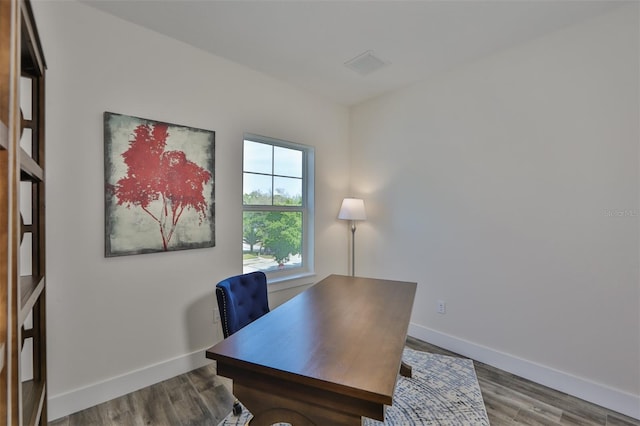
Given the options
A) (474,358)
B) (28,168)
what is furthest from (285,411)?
(474,358)

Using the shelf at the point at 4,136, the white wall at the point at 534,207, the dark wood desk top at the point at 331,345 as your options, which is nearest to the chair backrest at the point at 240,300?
the dark wood desk top at the point at 331,345

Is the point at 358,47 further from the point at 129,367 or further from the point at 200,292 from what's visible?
the point at 129,367

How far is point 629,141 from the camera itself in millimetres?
1906

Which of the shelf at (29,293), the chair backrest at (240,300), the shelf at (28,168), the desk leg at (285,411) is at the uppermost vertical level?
the shelf at (28,168)

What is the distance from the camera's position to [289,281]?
3133 mm

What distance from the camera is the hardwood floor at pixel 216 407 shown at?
1.83 m

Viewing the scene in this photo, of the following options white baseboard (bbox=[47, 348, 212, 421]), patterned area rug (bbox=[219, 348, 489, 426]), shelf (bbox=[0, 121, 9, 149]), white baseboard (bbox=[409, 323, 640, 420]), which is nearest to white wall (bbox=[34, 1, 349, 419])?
white baseboard (bbox=[47, 348, 212, 421])

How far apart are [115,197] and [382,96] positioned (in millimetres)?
2853

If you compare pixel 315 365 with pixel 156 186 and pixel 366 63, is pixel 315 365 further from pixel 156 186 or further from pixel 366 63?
pixel 366 63

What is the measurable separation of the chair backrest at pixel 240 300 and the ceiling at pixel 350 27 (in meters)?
1.83

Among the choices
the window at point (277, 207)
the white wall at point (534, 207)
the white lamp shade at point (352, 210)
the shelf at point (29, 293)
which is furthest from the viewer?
the white lamp shade at point (352, 210)

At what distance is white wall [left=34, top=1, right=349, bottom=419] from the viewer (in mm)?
1861

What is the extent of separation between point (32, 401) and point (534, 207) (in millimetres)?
3215

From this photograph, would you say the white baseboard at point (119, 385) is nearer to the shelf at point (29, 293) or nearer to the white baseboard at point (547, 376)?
the shelf at point (29, 293)
